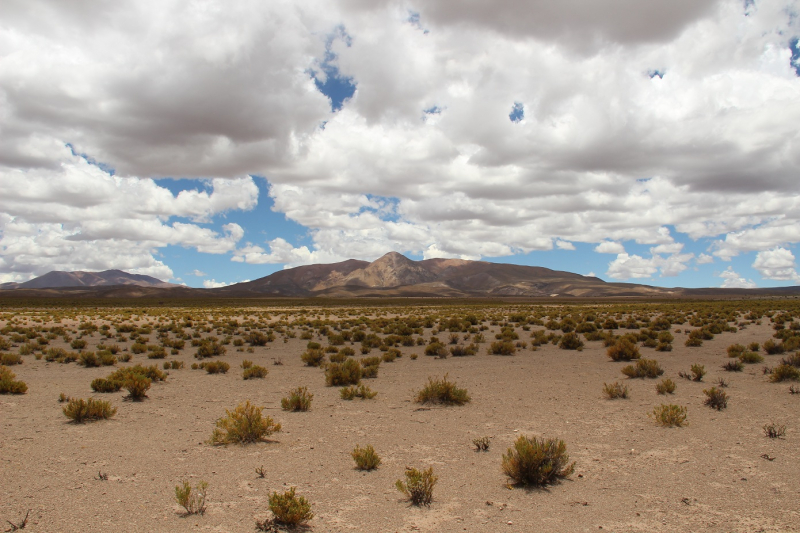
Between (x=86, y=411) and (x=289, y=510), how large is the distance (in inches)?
279

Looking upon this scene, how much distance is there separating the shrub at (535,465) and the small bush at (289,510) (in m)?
3.04

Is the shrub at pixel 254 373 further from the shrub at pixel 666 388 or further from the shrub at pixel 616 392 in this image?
the shrub at pixel 666 388

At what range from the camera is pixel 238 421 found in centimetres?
916

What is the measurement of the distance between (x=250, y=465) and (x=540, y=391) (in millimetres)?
8939

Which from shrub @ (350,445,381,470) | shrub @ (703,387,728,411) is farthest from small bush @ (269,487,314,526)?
shrub @ (703,387,728,411)

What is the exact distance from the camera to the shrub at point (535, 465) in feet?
23.2

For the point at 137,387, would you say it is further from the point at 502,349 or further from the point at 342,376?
the point at 502,349

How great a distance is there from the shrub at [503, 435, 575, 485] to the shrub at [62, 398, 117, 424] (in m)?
8.52

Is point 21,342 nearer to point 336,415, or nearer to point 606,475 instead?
point 336,415

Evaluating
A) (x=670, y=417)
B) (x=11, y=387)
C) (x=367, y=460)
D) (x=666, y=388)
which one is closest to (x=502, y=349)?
(x=666, y=388)

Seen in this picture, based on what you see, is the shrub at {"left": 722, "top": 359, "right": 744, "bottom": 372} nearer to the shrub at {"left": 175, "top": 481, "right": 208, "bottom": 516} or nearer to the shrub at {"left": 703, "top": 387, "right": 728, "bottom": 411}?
the shrub at {"left": 703, "top": 387, "right": 728, "bottom": 411}

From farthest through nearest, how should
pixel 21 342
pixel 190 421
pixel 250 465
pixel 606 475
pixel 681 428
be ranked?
pixel 21 342 → pixel 190 421 → pixel 681 428 → pixel 250 465 → pixel 606 475

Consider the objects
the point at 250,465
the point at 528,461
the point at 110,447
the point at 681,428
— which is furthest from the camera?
the point at 681,428

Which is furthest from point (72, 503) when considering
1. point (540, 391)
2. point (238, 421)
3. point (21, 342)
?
point (21, 342)
